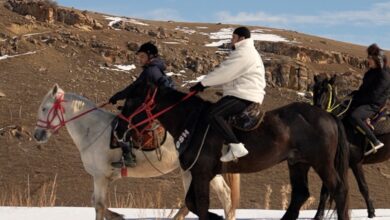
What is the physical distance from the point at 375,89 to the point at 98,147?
4.31m

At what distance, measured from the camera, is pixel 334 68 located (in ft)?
228

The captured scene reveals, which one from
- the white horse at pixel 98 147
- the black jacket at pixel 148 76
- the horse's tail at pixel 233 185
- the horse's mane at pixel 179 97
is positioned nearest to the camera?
the horse's mane at pixel 179 97

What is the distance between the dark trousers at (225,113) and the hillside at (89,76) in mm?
4363

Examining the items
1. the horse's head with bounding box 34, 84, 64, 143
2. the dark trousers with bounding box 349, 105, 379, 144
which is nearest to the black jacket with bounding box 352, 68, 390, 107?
the dark trousers with bounding box 349, 105, 379, 144

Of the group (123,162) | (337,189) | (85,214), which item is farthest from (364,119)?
(85,214)

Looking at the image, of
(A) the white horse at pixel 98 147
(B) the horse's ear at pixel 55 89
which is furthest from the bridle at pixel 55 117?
(B) the horse's ear at pixel 55 89

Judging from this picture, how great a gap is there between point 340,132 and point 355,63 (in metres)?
67.1

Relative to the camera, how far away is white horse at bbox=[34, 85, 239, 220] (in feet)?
30.3

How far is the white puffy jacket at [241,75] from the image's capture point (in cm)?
692

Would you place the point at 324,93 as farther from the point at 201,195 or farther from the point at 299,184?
the point at 201,195

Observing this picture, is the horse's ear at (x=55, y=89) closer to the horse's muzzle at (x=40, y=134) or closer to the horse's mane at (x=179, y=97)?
the horse's muzzle at (x=40, y=134)

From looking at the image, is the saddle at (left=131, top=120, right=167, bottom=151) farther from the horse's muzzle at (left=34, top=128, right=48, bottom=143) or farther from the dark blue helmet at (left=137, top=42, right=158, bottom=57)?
the horse's muzzle at (left=34, top=128, right=48, bottom=143)

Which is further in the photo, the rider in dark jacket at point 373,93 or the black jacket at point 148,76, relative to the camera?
the rider in dark jacket at point 373,93

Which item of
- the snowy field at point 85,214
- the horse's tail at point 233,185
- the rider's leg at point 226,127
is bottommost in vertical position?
the snowy field at point 85,214
